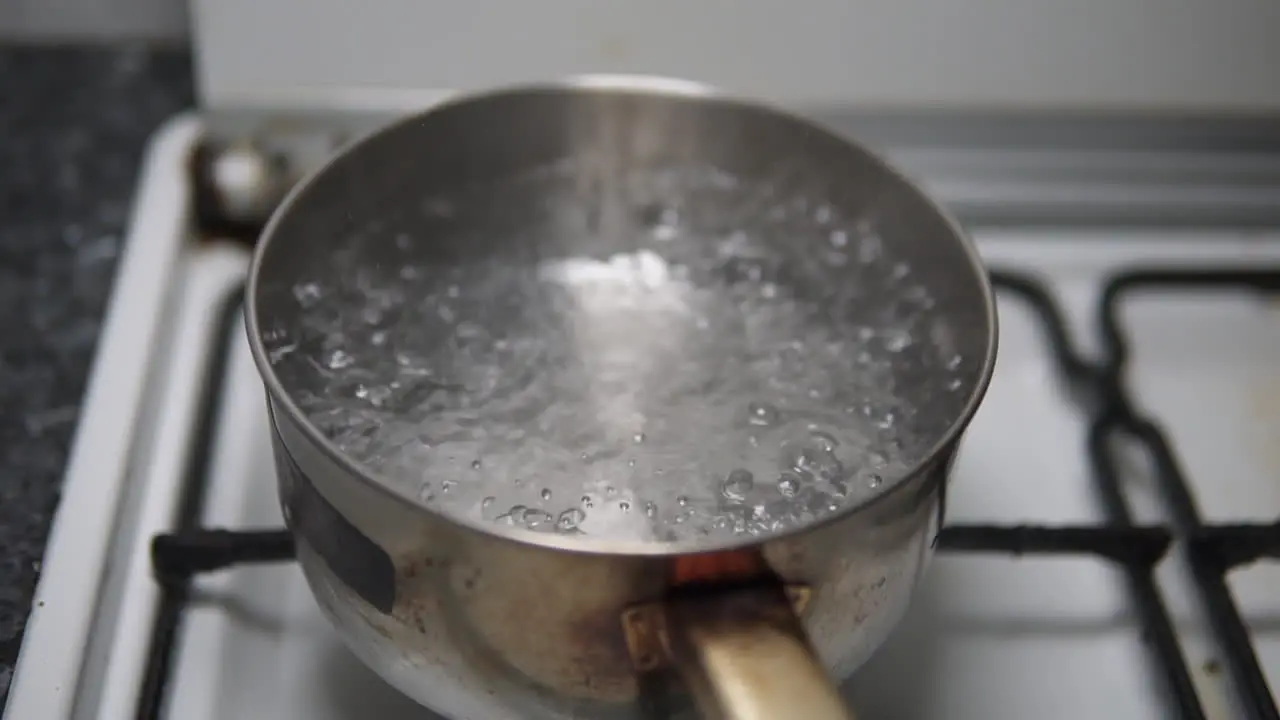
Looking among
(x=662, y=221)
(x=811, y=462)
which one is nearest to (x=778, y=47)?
(x=662, y=221)

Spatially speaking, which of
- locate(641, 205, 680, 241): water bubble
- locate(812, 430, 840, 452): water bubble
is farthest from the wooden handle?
locate(641, 205, 680, 241): water bubble

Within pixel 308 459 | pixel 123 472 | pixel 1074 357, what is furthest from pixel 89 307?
pixel 1074 357

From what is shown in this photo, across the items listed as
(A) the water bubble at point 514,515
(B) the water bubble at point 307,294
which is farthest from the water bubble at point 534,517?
(B) the water bubble at point 307,294

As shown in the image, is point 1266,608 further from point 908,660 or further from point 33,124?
point 33,124

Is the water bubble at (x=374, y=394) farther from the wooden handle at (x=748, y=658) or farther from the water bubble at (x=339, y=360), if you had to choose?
the wooden handle at (x=748, y=658)

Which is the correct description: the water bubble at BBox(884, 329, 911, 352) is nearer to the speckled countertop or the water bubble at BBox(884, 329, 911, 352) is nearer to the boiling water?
the boiling water
